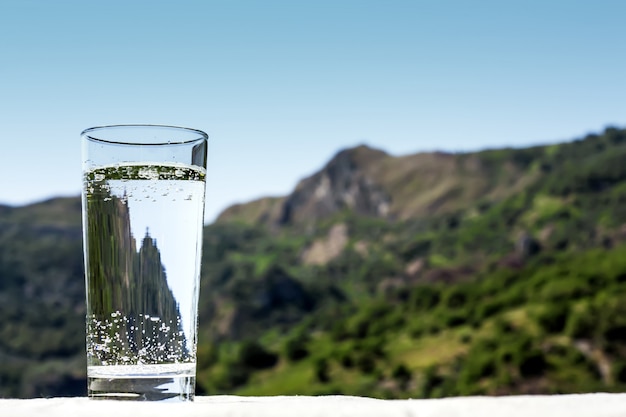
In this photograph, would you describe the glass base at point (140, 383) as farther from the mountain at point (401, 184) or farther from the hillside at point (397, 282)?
the mountain at point (401, 184)

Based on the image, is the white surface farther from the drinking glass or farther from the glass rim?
the glass rim

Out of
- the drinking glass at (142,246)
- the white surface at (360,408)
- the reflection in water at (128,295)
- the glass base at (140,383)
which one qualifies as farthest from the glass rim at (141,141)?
the white surface at (360,408)

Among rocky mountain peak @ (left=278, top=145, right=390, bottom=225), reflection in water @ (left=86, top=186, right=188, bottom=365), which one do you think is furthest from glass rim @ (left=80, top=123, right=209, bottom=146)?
rocky mountain peak @ (left=278, top=145, right=390, bottom=225)

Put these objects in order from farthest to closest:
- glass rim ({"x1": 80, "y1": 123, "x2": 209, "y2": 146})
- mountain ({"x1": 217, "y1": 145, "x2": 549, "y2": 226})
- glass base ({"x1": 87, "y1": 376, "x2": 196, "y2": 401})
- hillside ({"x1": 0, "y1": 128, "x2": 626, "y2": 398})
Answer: mountain ({"x1": 217, "y1": 145, "x2": 549, "y2": 226}) → hillside ({"x1": 0, "y1": 128, "x2": 626, "y2": 398}) → glass rim ({"x1": 80, "y1": 123, "x2": 209, "y2": 146}) → glass base ({"x1": 87, "y1": 376, "x2": 196, "y2": 401})

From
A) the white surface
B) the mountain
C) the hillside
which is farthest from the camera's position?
the mountain

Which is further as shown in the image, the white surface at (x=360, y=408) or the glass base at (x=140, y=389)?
the glass base at (x=140, y=389)

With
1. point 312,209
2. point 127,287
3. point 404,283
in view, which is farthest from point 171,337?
point 312,209

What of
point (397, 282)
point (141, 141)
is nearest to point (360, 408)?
point (141, 141)
